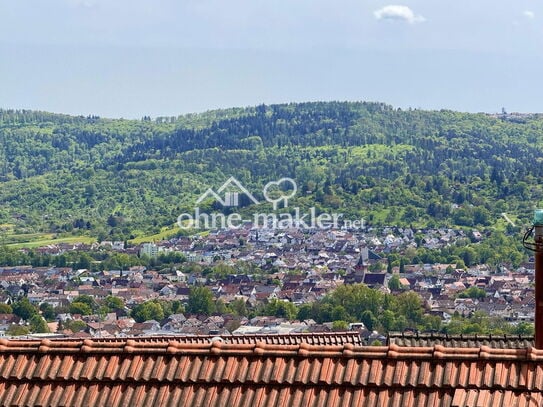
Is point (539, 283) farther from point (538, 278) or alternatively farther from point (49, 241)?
point (49, 241)

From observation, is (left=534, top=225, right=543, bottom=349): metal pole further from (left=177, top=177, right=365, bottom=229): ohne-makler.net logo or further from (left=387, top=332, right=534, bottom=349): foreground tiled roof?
(left=177, top=177, right=365, bottom=229): ohne-makler.net logo

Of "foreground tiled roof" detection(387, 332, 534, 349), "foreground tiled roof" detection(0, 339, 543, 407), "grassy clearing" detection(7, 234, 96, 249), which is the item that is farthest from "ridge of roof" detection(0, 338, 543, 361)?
"grassy clearing" detection(7, 234, 96, 249)

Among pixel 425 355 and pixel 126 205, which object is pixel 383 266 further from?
pixel 425 355

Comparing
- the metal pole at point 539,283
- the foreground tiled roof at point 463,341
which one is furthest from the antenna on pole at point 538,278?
the foreground tiled roof at point 463,341

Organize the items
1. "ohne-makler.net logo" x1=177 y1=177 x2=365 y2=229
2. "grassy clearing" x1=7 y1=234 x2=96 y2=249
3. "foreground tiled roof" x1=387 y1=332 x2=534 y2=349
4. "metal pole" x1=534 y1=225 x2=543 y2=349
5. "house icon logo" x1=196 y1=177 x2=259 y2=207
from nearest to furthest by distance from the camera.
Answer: "metal pole" x1=534 y1=225 x2=543 y2=349 < "foreground tiled roof" x1=387 y1=332 x2=534 y2=349 < "grassy clearing" x1=7 y1=234 x2=96 y2=249 < "ohne-makler.net logo" x1=177 y1=177 x2=365 y2=229 < "house icon logo" x1=196 y1=177 x2=259 y2=207

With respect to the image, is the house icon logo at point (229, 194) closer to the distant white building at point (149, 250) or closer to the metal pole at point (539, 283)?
the distant white building at point (149, 250)

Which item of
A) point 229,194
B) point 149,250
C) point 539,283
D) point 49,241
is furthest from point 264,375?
point 229,194
